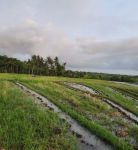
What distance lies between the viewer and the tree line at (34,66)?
13336cm

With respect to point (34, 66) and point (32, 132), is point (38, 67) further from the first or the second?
point (32, 132)

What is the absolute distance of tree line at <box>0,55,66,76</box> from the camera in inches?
5250

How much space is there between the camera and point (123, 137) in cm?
1527

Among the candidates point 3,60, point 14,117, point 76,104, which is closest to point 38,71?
point 3,60

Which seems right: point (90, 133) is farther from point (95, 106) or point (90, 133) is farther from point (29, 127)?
point (95, 106)

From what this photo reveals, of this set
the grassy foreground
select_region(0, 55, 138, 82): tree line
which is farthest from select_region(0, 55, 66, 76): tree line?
the grassy foreground

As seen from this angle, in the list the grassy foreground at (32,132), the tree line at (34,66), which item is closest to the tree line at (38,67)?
the tree line at (34,66)

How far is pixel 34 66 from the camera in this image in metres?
138

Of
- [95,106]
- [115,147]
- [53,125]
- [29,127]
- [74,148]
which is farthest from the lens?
[95,106]

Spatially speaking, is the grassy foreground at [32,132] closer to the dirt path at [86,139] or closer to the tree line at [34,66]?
the dirt path at [86,139]

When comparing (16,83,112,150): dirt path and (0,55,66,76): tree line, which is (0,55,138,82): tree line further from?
(16,83,112,150): dirt path

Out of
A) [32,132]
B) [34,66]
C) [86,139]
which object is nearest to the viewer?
[32,132]

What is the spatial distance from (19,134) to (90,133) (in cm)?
424

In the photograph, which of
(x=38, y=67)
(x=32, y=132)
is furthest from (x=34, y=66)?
(x=32, y=132)
